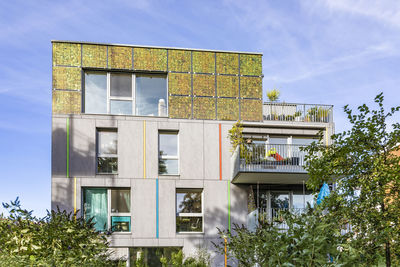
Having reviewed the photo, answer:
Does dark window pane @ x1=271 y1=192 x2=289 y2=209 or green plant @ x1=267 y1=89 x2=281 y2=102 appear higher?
green plant @ x1=267 y1=89 x2=281 y2=102

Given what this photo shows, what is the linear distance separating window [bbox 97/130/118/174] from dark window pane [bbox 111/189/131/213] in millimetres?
771

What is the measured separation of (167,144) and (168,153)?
353mm

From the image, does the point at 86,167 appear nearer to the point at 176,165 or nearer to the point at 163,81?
the point at 176,165

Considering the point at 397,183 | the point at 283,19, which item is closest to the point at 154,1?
the point at 283,19

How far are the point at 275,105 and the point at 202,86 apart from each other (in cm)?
306

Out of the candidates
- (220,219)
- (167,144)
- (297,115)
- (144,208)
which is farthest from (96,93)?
(297,115)

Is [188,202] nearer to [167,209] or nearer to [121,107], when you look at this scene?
[167,209]

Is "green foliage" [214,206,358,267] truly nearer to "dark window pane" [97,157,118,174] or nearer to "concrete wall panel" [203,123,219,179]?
"concrete wall panel" [203,123,219,179]

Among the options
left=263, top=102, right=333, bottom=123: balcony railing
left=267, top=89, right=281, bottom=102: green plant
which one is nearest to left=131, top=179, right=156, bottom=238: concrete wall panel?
left=263, top=102, right=333, bottom=123: balcony railing

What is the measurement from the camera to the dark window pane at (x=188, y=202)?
15.6 meters

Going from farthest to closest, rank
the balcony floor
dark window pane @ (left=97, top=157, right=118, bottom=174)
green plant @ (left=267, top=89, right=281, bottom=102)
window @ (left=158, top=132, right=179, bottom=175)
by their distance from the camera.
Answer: green plant @ (left=267, top=89, right=281, bottom=102) < window @ (left=158, top=132, right=179, bottom=175) < dark window pane @ (left=97, top=157, right=118, bottom=174) < the balcony floor

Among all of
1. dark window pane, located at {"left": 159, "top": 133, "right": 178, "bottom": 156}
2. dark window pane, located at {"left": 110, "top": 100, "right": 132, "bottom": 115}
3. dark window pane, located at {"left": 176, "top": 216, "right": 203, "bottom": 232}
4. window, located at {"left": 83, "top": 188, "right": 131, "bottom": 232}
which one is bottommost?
dark window pane, located at {"left": 176, "top": 216, "right": 203, "bottom": 232}

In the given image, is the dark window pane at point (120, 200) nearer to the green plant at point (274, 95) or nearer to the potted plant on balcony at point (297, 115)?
the green plant at point (274, 95)

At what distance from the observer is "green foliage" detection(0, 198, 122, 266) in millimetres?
6340
